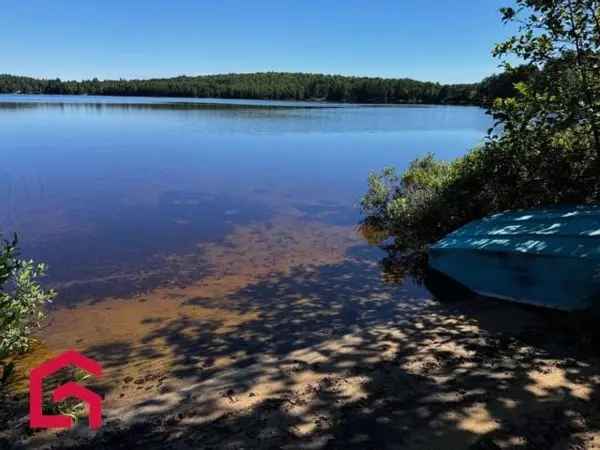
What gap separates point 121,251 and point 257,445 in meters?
9.07

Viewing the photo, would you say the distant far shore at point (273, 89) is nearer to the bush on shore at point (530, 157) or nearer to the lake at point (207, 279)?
the lake at point (207, 279)

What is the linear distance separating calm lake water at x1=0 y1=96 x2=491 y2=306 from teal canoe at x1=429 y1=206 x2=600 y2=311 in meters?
2.87

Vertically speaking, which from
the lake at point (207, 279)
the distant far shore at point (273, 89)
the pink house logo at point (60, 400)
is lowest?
→ the lake at point (207, 279)

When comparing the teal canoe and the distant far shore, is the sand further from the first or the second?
the distant far shore

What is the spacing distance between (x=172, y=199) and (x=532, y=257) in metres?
13.5

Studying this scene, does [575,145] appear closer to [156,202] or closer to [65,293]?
[65,293]

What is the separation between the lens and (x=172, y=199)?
17250 mm

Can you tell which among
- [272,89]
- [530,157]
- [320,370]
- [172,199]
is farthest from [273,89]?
[320,370]

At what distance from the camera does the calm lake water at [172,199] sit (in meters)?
10.6

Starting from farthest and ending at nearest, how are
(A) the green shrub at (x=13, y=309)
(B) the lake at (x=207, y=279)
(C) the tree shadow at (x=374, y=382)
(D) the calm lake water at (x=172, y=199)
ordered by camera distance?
1. (D) the calm lake water at (x=172, y=199)
2. (A) the green shrub at (x=13, y=309)
3. (B) the lake at (x=207, y=279)
4. (C) the tree shadow at (x=374, y=382)

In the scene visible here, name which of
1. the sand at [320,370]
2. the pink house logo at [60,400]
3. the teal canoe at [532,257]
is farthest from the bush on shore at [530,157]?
the pink house logo at [60,400]

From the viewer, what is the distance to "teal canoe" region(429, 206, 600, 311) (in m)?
6.25

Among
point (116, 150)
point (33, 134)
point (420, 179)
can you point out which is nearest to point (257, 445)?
point (420, 179)

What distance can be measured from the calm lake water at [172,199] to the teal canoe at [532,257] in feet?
9.42
